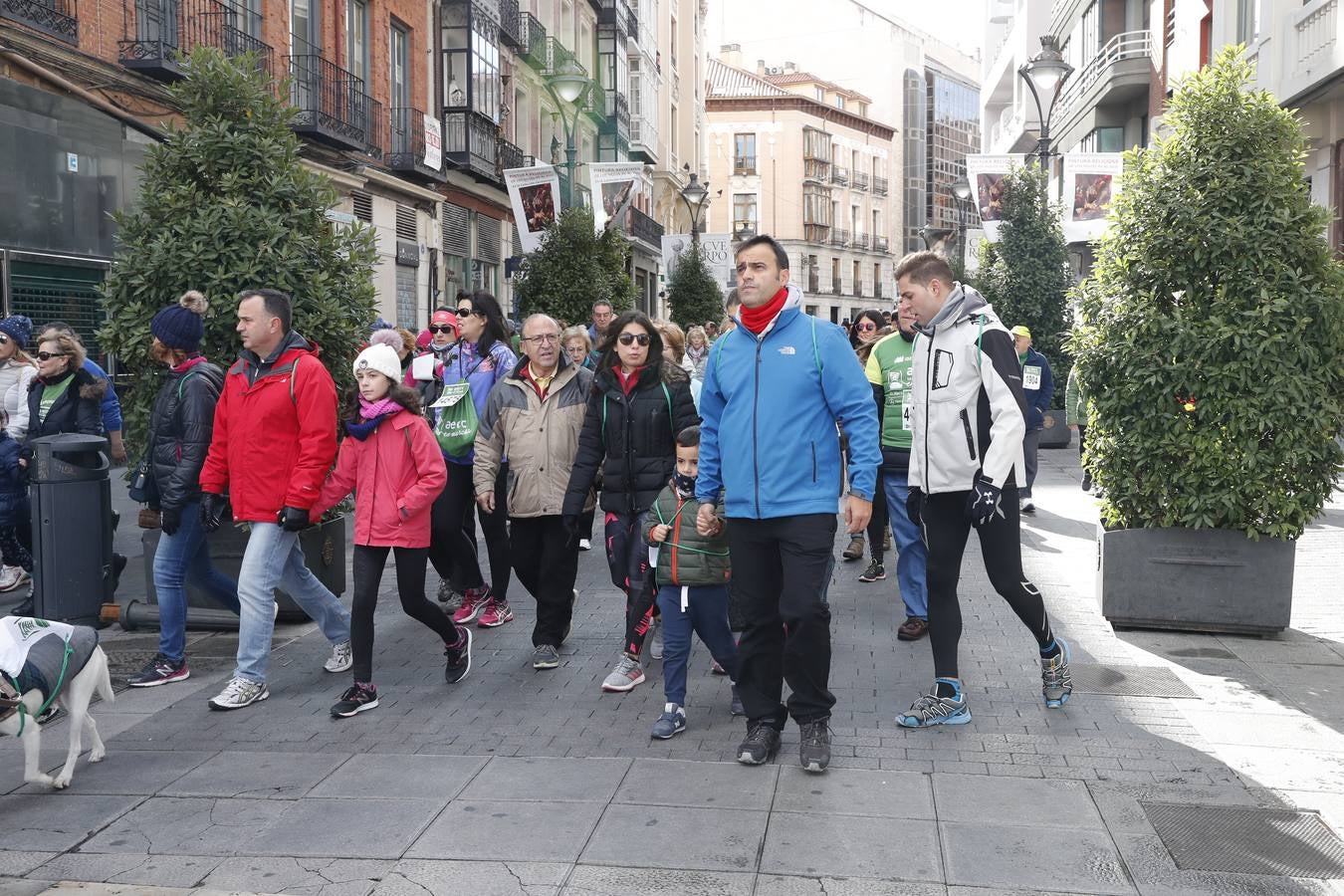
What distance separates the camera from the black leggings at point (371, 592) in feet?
19.6

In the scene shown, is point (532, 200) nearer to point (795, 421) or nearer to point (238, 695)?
point (238, 695)

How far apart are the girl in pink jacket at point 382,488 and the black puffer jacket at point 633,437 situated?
78 cm

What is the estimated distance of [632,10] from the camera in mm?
45062

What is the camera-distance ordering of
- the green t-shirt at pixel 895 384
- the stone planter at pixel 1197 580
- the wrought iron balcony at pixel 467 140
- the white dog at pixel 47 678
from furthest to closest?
the wrought iron balcony at pixel 467 140, the green t-shirt at pixel 895 384, the stone planter at pixel 1197 580, the white dog at pixel 47 678

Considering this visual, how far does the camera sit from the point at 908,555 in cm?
723

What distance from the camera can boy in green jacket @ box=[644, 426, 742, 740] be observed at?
5539 millimetres

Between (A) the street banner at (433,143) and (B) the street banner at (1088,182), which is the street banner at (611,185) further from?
(B) the street banner at (1088,182)

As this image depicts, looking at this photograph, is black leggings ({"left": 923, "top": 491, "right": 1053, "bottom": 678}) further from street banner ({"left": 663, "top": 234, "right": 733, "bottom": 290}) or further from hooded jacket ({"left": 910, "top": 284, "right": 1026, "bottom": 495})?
street banner ({"left": 663, "top": 234, "right": 733, "bottom": 290})

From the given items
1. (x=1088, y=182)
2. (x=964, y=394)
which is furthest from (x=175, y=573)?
(x=1088, y=182)

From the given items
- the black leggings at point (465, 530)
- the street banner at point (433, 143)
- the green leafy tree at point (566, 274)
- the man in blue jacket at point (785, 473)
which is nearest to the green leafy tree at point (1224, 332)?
the man in blue jacket at point (785, 473)

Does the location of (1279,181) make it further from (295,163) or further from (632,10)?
(632,10)

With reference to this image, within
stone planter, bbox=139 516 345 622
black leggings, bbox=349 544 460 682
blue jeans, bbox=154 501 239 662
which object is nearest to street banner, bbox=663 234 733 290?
stone planter, bbox=139 516 345 622

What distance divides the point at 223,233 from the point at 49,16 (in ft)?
27.1

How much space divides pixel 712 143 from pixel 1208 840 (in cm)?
7623
